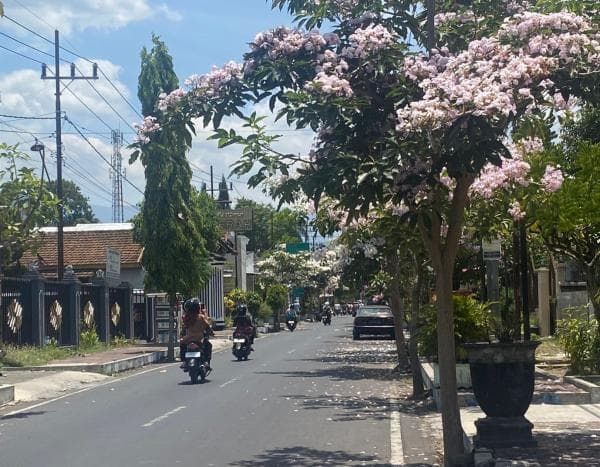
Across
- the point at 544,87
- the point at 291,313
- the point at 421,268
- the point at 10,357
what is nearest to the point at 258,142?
the point at 544,87

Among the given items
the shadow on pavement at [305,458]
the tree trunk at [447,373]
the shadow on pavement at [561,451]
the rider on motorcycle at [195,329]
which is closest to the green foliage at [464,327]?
the shadow on pavement at [561,451]

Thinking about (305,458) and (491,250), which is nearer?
(305,458)

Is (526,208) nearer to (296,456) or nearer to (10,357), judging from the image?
(296,456)

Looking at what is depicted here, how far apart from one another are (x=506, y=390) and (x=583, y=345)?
7.92 meters

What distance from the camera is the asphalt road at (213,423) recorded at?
10945mm

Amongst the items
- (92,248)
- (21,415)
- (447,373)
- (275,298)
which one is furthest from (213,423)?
(275,298)

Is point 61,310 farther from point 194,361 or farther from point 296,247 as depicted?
point 296,247

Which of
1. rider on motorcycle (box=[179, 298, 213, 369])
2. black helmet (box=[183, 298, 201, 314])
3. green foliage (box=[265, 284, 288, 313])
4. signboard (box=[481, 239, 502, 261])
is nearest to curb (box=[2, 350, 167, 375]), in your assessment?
rider on motorcycle (box=[179, 298, 213, 369])

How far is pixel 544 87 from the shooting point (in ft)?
28.6

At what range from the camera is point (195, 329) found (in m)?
20.8

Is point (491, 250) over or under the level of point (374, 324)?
over

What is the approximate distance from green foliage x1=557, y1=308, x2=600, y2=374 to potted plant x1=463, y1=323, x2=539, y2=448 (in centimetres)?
733

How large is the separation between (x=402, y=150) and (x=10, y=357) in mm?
19259

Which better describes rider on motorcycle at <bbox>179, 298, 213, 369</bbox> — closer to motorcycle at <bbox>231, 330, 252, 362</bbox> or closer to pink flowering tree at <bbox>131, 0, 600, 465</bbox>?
motorcycle at <bbox>231, 330, 252, 362</bbox>
